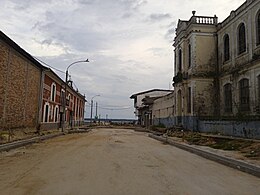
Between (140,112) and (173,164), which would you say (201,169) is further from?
(140,112)

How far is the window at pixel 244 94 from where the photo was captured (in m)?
24.6

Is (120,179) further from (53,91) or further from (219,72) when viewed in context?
(53,91)

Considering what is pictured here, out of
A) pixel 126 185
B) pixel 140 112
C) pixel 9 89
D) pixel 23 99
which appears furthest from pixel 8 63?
pixel 140 112

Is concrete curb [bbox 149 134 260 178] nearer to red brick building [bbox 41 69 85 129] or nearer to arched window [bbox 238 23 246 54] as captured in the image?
arched window [bbox 238 23 246 54]

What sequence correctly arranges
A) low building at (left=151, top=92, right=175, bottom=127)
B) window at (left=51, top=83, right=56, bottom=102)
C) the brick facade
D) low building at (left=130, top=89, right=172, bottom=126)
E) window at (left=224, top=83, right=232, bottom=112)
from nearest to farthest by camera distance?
1. the brick facade
2. window at (left=224, top=83, right=232, bottom=112)
3. window at (left=51, top=83, right=56, bottom=102)
4. low building at (left=151, top=92, right=175, bottom=127)
5. low building at (left=130, top=89, right=172, bottom=126)

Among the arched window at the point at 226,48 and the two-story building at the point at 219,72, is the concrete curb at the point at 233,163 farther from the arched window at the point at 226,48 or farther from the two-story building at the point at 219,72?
the arched window at the point at 226,48

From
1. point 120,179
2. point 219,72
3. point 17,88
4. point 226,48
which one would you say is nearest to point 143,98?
point 219,72

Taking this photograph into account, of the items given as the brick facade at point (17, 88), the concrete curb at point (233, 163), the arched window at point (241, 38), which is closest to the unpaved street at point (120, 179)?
the concrete curb at point (233, 163)

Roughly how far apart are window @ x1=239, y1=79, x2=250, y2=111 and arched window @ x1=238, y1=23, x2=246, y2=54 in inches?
Answer: 121

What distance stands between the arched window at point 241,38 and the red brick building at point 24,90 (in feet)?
65.1

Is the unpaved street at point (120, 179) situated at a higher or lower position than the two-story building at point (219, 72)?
lower

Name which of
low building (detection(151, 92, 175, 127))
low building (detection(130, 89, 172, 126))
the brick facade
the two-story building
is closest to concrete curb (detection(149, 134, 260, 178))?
the two-story building

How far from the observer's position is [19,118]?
84.0 feet

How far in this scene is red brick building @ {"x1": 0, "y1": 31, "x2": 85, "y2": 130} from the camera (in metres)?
21.6
